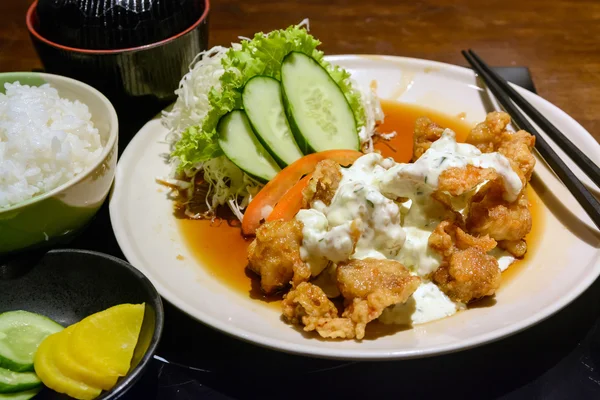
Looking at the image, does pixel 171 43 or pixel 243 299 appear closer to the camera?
pixel 243 299

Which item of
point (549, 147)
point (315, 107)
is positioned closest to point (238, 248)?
point (315, 107)

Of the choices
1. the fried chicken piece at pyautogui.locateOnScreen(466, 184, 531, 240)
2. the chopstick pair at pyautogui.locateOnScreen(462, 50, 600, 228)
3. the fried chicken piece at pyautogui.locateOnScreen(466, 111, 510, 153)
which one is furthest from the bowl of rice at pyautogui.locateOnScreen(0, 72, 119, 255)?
the chopstick pair at pyautogui.locateOnScreen(462, 50, 600, 228)

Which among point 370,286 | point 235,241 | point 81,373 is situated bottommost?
point 235,241

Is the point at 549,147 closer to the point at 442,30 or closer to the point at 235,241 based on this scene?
the point at 235,241

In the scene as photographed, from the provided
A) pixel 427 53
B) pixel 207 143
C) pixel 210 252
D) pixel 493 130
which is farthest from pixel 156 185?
pixel 427 53

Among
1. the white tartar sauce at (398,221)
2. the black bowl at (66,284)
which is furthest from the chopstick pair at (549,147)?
the black bowl at (66,284)

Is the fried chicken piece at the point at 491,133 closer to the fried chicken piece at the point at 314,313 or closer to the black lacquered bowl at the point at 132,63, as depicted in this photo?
the fried chicken piece at the point at 314,313

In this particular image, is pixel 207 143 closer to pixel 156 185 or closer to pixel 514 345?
pixel 156 185
